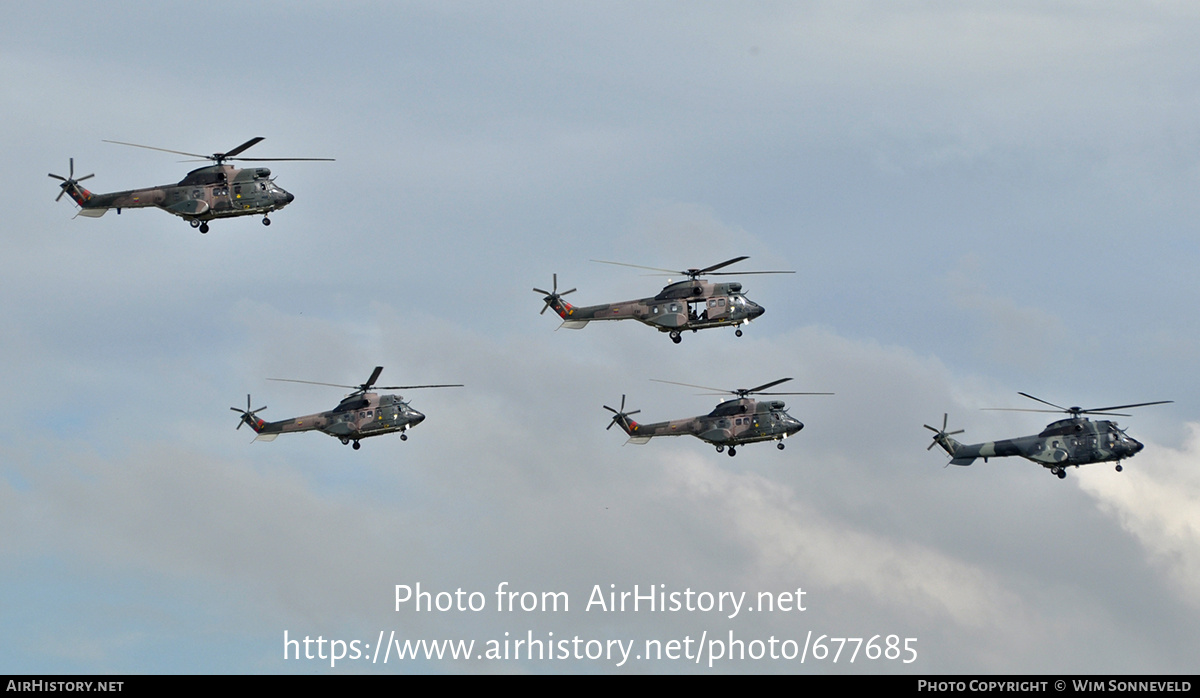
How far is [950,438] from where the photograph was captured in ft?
520

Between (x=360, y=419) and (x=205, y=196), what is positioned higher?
(x=205, y=196)

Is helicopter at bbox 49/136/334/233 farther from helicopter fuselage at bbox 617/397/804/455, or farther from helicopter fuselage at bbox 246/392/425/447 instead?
helicopter fuselage at bbox 617/397/804/455

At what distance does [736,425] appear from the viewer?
515 ft

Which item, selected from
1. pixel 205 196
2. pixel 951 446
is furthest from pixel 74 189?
pixel 951 446

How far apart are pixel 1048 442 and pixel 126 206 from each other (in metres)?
80.4

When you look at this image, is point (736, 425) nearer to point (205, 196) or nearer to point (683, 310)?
point (683, 310)

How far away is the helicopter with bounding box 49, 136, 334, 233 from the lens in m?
140

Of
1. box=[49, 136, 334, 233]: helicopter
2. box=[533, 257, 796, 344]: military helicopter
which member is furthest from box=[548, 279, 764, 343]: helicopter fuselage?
box=[49, 136, 334, 233]: helicopter

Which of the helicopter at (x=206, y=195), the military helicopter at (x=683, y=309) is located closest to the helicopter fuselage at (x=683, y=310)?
the military helicopter at (x=683, y=309)

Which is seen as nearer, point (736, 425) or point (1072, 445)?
point (1072, 445)

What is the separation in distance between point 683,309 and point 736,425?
40.8ft
